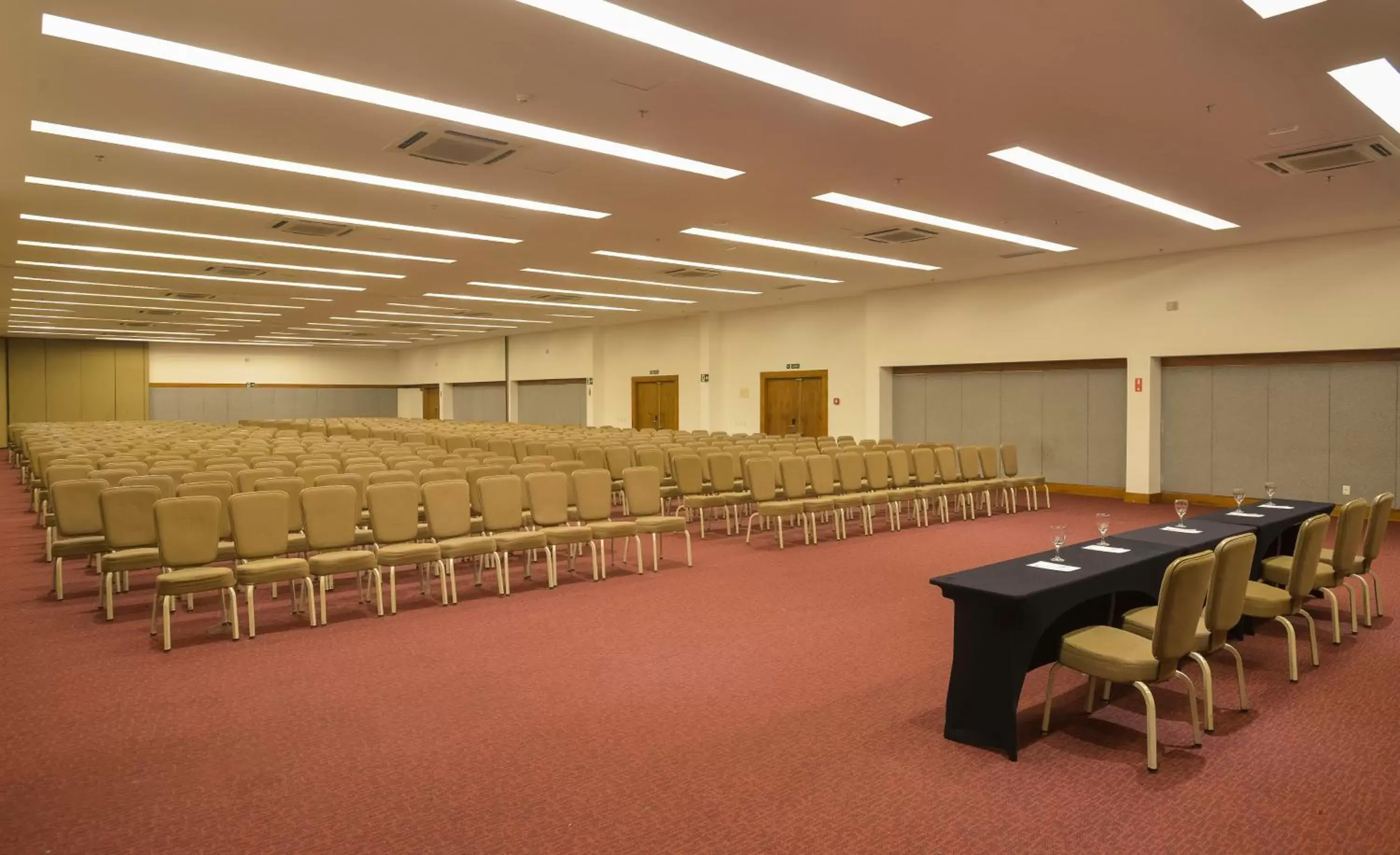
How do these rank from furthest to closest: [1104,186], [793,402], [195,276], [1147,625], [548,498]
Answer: [793,402], [195,276], [1104,186], [548,498], [1147,625]

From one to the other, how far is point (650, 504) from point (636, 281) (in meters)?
8.79

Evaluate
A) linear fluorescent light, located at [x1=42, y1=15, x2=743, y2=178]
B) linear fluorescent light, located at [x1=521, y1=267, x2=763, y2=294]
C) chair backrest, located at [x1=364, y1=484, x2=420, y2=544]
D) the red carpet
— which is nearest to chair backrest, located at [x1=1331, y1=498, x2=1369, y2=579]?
the red carpet

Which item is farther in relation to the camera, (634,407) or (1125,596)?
(634,407)

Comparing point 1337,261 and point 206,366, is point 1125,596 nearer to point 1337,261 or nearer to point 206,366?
point 1337,261

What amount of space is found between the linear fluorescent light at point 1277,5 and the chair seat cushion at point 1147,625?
3570 millimetres

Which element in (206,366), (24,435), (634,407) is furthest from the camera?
(206,366)

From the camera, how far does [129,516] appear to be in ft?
23.8

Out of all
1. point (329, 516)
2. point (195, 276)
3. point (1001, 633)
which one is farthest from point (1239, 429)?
point (195, 276)

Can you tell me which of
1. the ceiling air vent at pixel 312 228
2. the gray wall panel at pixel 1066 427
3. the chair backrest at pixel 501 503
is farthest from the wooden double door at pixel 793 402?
the chair backrest at pixel 501 503

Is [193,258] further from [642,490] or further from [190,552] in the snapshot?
[642,490]

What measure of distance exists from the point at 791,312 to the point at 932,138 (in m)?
13.9

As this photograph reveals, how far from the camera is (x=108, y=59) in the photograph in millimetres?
5926

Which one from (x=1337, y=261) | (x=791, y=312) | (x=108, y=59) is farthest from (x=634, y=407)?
(x=108, y=59)

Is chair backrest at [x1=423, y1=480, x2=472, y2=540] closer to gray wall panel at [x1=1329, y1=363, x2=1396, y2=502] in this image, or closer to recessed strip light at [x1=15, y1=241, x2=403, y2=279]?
recessed strip light at [x1=15, y1=241, x2=403, y2=279]
